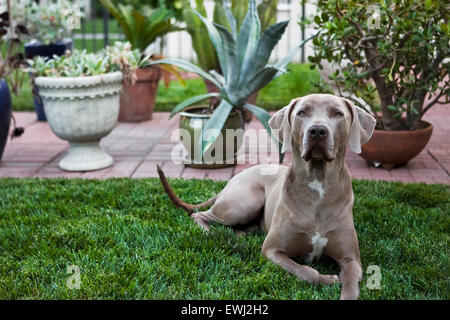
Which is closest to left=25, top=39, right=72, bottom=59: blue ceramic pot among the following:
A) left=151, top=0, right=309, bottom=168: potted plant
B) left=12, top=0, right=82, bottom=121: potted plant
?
left=12, top=0, right=82, bottom=121: potted plant

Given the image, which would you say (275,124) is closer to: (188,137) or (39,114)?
(188,137)

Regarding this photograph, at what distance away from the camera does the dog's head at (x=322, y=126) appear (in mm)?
2777

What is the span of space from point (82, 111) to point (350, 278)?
3213 mm

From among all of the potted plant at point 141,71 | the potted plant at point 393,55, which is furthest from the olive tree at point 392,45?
the potted plant at point 141,71

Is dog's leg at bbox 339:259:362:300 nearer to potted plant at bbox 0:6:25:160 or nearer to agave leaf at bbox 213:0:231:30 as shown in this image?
potted plant at bbox 0:6:25:160

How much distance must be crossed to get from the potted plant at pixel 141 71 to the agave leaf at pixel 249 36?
1.82 m

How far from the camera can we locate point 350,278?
9.38ft

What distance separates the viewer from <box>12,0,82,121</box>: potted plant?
6.86m

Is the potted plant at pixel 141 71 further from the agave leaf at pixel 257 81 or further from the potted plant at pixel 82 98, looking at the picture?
the agave leaf at pixel 257 81

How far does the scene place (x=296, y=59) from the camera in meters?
10.8

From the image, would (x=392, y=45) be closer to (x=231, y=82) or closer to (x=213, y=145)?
(x=231, y=82)

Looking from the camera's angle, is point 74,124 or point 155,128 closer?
point 74,124
